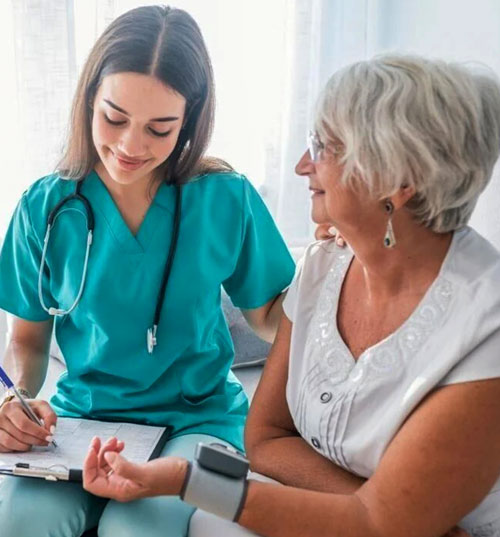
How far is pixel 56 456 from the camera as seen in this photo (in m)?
1.43

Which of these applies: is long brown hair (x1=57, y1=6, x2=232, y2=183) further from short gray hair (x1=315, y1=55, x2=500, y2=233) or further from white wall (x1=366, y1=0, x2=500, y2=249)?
white wall (x1=366, y1=0, x2=500, y2=249)

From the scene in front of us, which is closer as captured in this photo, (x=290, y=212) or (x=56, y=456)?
(x=56, y=456)

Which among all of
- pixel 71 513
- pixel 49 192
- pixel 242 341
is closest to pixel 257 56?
pixel 242 341

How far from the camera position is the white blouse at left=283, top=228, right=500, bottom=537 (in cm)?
124

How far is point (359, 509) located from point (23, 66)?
5.71 feet

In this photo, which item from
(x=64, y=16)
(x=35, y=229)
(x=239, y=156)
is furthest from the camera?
(x=239, y=156)

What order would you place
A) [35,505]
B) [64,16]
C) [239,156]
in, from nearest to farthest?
[35,505] < [64,16] < [239,156]

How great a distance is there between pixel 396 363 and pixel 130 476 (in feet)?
1.36

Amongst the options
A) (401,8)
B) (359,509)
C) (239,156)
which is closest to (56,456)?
(359,509)

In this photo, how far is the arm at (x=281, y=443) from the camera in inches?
54.4

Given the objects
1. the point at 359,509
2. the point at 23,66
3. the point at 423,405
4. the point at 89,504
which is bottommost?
the point at 89,504

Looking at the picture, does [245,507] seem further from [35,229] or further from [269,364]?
[35,229]

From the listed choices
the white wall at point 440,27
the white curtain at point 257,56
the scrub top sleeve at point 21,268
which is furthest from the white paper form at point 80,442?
the white wall at point 440,27

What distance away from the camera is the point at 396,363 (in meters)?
1.31
